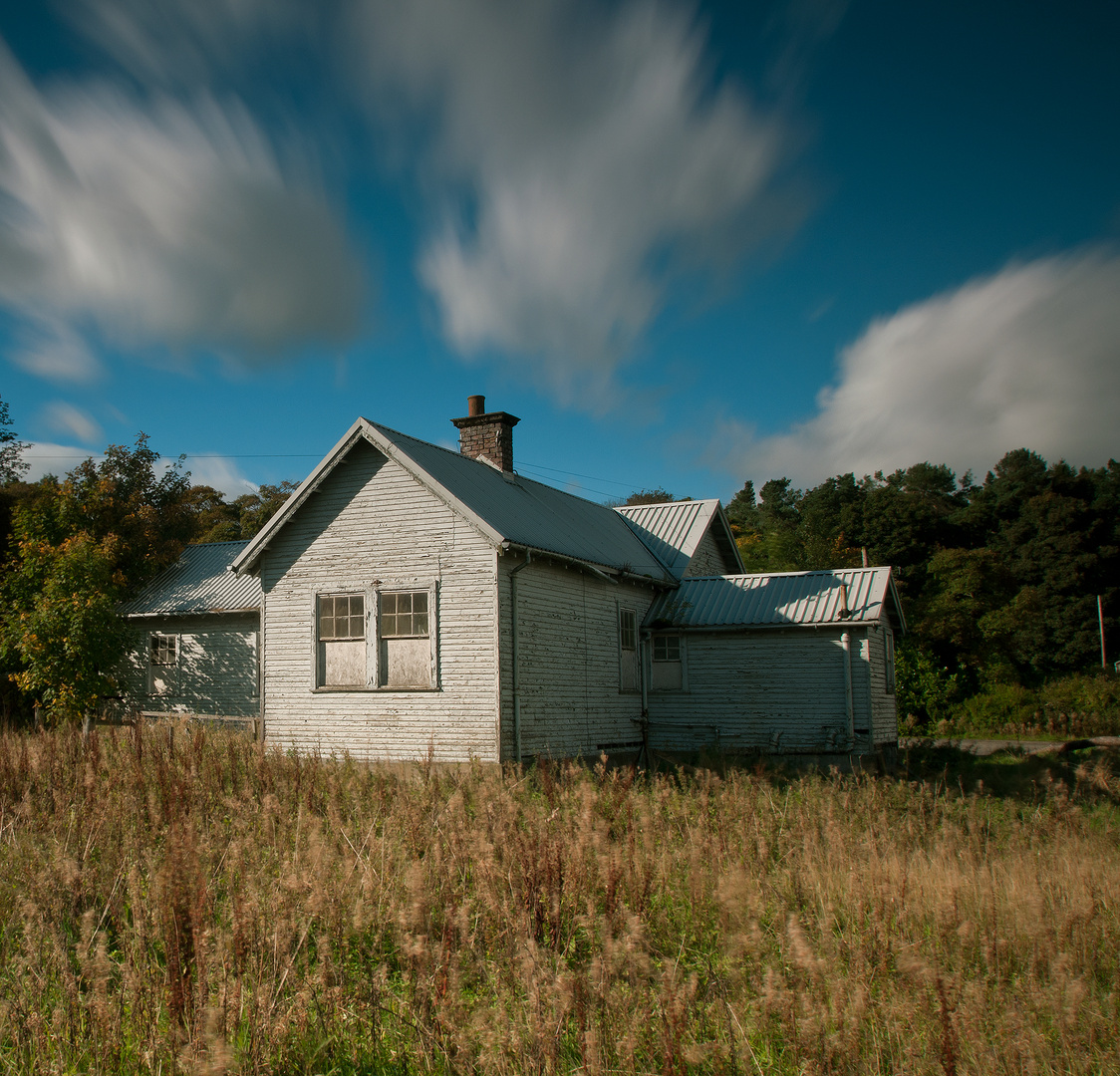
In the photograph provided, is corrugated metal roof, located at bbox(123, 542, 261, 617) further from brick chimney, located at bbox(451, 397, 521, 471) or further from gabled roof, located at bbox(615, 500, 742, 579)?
gabled roof, located at bbox(615, 500, 742, 579)

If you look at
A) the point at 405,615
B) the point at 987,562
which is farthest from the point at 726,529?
the point at 987,562

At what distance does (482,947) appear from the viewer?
18.5 ft

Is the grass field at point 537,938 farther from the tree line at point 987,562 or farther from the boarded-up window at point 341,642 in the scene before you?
the tree line at point 987,562

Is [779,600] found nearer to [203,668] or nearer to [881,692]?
[881,692]

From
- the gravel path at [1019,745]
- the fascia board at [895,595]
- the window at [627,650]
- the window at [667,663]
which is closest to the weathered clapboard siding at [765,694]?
the window at [667,663]

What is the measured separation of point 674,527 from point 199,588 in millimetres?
12957

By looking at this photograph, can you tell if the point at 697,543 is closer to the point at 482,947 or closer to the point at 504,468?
the point at 504,468

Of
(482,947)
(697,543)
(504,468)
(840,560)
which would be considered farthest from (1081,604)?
(482,947)

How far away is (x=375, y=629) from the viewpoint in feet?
50.5

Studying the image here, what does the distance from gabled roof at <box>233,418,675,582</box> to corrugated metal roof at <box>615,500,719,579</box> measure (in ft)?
5.04

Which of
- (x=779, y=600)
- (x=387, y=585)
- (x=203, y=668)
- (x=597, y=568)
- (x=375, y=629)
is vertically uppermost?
(x=597, y=568)

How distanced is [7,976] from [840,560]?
128ft

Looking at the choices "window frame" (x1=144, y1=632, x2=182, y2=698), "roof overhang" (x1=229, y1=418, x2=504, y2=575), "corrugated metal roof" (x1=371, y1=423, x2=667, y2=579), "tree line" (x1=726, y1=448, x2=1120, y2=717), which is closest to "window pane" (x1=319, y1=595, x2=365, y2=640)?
"roof overhang" (x1=229, y1=418, x2=504, y2=575)

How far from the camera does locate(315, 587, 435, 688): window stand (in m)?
15.1
